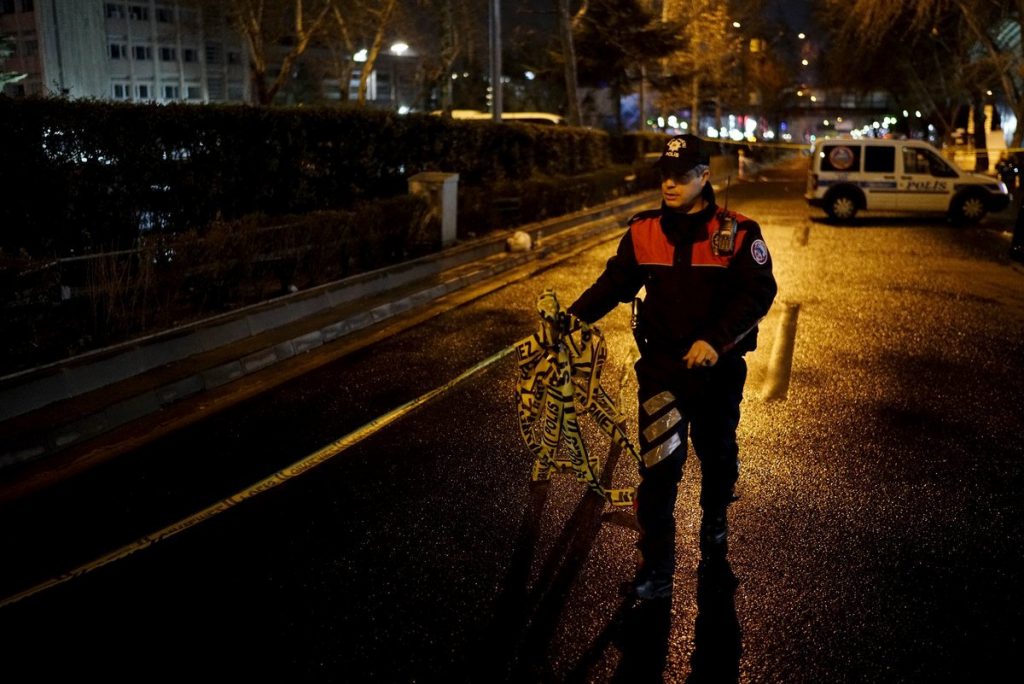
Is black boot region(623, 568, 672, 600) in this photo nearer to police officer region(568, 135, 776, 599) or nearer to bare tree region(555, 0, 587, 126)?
police officer region(568, 135, 776, 599)

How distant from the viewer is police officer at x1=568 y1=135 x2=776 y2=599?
4113 mm

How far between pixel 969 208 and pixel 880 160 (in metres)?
2.22

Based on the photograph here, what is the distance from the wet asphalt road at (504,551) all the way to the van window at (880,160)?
14381mm

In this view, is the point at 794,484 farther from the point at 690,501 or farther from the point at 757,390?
the point at 757,390

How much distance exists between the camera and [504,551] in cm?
479

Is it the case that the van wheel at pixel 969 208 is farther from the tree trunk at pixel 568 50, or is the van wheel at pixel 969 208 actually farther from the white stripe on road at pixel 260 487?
the white stripe on road at pixel 260 487

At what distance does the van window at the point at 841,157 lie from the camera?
2188 cm

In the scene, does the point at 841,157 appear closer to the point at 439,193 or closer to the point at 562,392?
the point at 439,193

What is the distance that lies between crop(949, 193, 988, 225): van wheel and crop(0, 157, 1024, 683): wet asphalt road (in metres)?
14.7

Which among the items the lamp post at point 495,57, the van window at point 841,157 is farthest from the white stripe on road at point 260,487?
the van window at point 841,157

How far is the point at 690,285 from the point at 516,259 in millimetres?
12094

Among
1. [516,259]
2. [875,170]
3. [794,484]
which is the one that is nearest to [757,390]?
[794,484]

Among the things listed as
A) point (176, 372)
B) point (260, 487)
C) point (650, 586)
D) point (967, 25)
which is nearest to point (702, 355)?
point (650, 586)

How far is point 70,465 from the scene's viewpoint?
21.0ft
